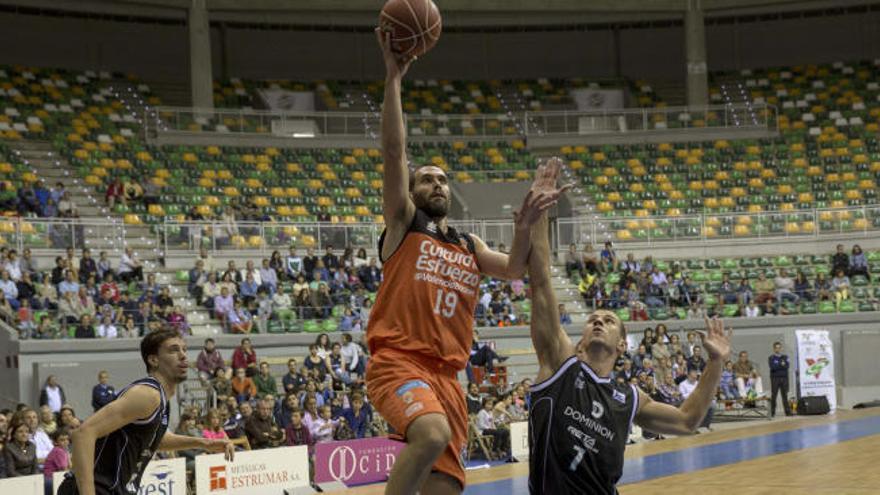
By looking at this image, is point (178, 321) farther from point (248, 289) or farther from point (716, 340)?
point (716, 340)

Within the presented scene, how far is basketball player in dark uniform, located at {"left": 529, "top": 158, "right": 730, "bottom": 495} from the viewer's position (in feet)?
17.7

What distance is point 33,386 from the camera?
67.6 ft

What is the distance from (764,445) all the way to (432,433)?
1511cm

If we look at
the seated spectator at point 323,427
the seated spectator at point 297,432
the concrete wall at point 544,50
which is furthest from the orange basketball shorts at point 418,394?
the concrete wall at point 544,50

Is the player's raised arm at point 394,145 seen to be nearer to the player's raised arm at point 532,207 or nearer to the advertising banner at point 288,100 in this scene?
the player's raised arm at point 532,207

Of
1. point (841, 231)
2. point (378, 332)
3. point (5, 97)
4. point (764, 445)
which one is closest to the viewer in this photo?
point (378, 332)

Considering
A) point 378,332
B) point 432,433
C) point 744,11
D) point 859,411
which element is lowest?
point 859,411

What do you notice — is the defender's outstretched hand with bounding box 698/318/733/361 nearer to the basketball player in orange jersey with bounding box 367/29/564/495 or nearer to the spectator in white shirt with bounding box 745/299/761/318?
the basketball player in orange jersey with bounding box 367/29/564/495

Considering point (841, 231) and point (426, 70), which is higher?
point (426, 70)

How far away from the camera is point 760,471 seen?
15.6m

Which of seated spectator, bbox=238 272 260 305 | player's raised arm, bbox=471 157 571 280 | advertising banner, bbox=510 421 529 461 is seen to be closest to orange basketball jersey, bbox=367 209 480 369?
player's raised arm, bbox=471 157 571 280

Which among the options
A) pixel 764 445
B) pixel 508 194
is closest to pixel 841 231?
pixel 508 194

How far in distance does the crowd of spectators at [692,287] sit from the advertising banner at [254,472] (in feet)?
40.6

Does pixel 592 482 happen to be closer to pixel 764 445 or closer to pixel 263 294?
pixel 764 445
